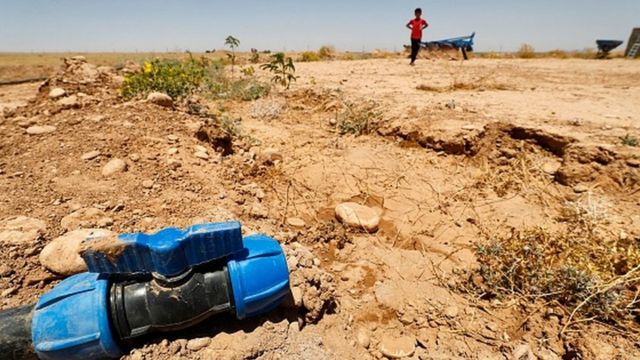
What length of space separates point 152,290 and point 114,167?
1.40m

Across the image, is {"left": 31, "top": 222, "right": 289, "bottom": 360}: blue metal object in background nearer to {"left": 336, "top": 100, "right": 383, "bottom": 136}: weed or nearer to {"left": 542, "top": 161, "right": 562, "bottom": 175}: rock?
{"left": 542, "top": 161, "right": 562, "bottom": 175}: rock

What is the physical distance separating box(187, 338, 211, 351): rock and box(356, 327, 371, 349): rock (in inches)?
28.0

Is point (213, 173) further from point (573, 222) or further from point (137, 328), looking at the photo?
point (573, 222)

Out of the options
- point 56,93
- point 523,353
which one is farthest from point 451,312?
point 56,93

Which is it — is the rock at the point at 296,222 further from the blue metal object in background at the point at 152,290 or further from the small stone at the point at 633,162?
the small stone at the point at 633,162

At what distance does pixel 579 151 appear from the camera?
285cm

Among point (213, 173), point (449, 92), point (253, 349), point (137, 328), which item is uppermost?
A: point (449, 92)

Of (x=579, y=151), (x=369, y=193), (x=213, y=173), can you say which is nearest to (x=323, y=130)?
(x=369, y=193)

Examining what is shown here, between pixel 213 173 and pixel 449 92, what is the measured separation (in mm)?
3984

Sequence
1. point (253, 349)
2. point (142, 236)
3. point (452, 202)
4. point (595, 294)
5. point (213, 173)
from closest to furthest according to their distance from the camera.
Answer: point (142, 236), point (253, 349), point (595, 294), point (213, 173), point (452, 202)

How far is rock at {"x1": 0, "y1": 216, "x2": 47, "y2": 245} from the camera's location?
163 centimetres

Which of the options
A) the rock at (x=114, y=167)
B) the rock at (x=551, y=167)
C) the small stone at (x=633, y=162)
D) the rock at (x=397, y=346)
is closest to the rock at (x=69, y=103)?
the rock at (x=114, y=167)

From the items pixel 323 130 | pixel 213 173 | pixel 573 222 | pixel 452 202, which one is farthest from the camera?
pixel 323 130

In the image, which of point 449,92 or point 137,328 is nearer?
point 137,328
